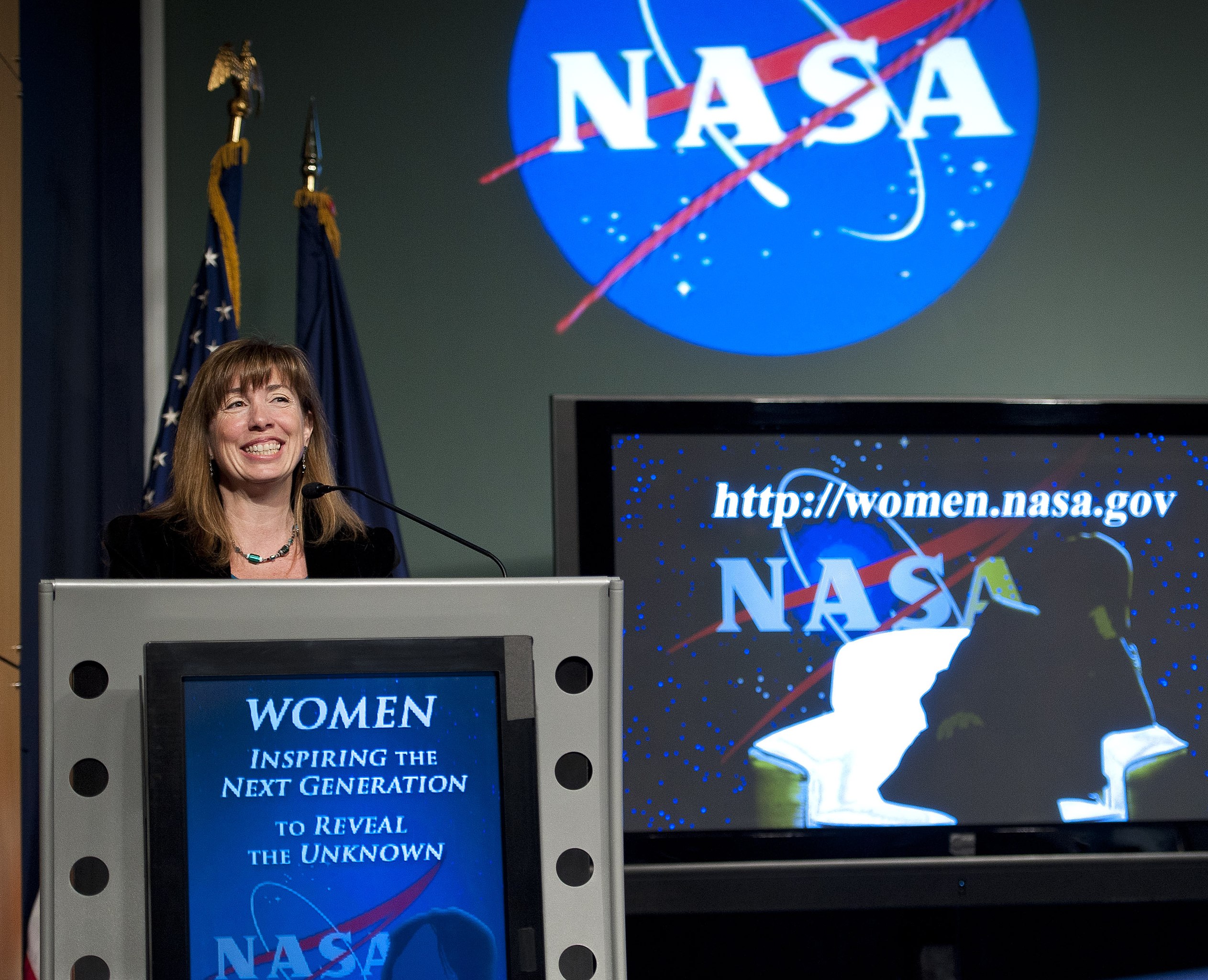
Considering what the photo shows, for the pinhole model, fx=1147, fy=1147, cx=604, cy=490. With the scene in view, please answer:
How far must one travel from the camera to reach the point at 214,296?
2.47 m

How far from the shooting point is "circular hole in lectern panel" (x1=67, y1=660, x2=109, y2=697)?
0.77 m

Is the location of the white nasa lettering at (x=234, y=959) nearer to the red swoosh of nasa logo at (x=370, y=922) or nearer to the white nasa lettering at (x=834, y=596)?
the red swoosh of nasa logo at (x=370, y=922)

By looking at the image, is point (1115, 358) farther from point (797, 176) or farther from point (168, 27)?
point (168, 27)

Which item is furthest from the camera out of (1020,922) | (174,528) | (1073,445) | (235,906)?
(1020,922)

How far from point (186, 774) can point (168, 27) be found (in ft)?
8.38

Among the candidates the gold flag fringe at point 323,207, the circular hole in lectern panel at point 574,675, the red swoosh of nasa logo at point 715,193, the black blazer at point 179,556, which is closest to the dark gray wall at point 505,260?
the red swoosh of nasa logo at point 715,193

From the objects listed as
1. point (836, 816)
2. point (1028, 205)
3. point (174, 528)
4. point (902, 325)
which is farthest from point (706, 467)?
point (1028, 205)

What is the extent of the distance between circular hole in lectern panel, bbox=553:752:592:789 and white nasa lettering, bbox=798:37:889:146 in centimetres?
232

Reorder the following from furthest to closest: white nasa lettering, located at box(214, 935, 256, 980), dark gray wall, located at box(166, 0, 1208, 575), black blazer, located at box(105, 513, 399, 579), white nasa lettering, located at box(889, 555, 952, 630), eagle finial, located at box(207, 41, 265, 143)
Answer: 1. dark gray wall, located at box(166, 0, 1208, 575)
2. eagle finial, located at box(207, 41, 265, 143)
3. white nasa lettering, located at box(889, 555, 952, 630)
4. black blazer, located at box(105, 513, 399, 579)
5. white nasa lettering, located at box(214, 935, 256, 980)

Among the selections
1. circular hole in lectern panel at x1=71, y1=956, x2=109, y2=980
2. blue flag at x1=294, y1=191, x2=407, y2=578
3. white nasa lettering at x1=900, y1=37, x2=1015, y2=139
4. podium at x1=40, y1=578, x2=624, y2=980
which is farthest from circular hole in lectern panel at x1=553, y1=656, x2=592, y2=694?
white nasa lettering at x1=900, y1=37, x2=1015, y2=139

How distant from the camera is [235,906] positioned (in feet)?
2.46

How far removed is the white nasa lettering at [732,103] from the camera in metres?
2.81

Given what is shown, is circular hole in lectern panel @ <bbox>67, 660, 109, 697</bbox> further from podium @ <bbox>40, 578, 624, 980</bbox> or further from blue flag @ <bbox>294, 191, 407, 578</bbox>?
blue flag @ <bbox>294, 191, 407, 578</bbox>

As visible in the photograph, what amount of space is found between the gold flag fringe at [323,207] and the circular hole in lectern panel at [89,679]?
6.16 ft
